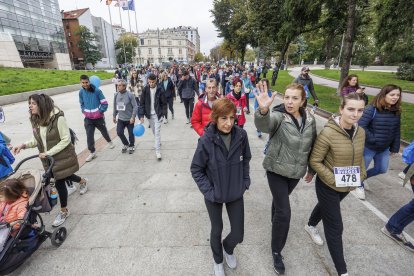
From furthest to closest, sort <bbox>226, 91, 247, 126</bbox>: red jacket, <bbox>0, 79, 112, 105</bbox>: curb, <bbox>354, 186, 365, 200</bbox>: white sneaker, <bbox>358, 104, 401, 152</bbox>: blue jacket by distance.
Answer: <bbox>0, 79, 112, 105</bbox>: curb < <bbox>226, 91, 247, 126</bbox>: red jacket < <bbox>354, 186, 365, 200</bbox>: white sneaker < <bbox>358, 104, 401, 152</bbox>: blue jacket

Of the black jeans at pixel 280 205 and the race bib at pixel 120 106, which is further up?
the race bib at pixel 120 106

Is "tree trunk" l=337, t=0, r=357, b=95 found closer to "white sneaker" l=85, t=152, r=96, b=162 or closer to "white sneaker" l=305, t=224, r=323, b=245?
"white sneaker" l=305, t=224, r=323, b=245

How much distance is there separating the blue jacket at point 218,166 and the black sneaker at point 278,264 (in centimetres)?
96

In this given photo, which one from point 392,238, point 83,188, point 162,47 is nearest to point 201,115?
point 83,188

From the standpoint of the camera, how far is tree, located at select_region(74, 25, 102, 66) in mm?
61188

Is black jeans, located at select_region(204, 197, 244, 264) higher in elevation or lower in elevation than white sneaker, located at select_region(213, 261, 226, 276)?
higher

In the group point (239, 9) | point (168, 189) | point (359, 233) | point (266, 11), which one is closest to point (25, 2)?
point (239, 9)

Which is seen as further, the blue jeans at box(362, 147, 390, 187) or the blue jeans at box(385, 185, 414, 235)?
the blue jeans at box(362, 147, 390, 187)

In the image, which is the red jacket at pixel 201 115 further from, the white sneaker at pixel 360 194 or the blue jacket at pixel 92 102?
the white sneaker at pixel 360 194

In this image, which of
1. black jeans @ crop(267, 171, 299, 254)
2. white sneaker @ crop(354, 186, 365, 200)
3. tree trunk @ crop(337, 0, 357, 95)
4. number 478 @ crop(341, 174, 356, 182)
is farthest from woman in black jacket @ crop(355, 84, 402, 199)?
tree trunk @ crop(337, 0, 357, 95)

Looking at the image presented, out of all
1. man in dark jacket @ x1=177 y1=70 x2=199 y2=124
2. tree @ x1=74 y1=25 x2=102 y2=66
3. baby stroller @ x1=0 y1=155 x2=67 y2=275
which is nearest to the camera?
baby stroller @ x1=0 y1=155 x2=67 y2=275

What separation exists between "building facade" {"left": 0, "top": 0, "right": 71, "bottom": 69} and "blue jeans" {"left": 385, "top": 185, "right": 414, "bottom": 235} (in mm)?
41268

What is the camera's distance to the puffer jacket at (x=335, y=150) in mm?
2287

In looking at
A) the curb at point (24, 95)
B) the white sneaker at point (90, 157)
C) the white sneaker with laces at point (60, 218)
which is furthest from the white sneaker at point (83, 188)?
the curb at point (24, 95)
